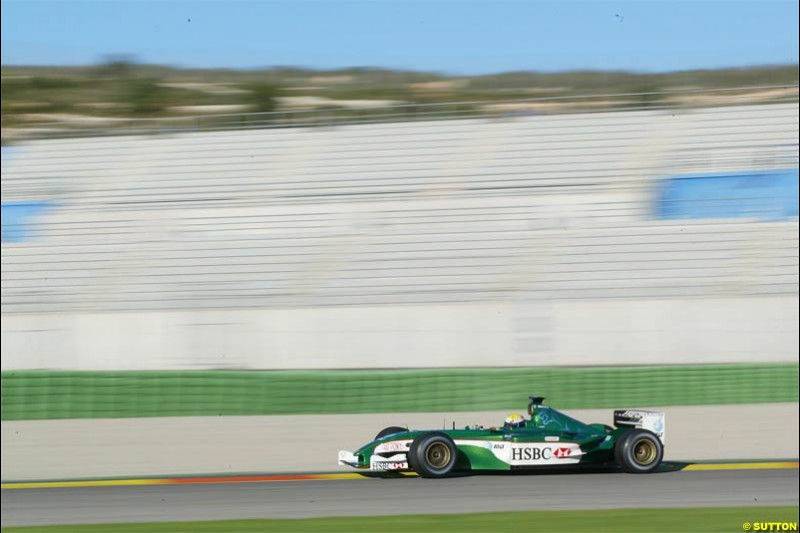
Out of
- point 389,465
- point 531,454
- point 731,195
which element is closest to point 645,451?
point 531,454

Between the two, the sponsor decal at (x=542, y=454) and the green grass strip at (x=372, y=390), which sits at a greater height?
the green grass strip at (x=372, y=390)

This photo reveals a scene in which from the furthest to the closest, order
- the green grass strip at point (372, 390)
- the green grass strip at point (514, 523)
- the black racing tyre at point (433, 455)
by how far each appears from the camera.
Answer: the green grass strip at point (372, 390) < the black racing tyre at point (433, 455) < the green grass strip at point (514, 523)

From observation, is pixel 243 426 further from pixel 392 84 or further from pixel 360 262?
pixel 392 84

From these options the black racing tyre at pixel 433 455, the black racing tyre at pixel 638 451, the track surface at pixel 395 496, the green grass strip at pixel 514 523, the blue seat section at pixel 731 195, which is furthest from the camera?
the blue seat section at pixel 731 195

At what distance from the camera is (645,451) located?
840 cm

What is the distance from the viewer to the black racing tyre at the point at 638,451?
8266 millimetres

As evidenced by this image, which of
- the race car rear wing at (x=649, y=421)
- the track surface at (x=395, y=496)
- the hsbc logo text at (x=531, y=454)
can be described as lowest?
the track surface at (x=395, y=496)

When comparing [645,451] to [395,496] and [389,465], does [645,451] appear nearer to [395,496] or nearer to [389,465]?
[389,465]

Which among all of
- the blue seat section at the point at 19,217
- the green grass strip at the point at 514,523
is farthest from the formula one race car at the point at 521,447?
the blue seat section at the point at 19,217

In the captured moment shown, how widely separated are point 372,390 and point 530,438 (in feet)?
12.7

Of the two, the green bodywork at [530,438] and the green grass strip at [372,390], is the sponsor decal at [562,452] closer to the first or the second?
the green bodywork at [530,438]

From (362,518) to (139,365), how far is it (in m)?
7.71

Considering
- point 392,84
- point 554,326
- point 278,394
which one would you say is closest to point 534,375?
point 554,326

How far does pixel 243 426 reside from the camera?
11.1 meters
